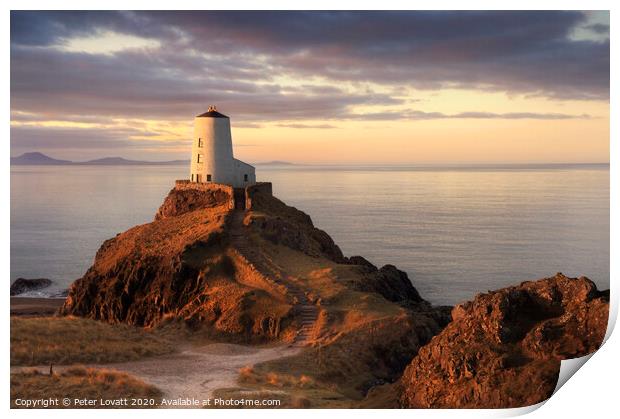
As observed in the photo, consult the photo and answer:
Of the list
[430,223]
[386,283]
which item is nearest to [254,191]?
[386,283]

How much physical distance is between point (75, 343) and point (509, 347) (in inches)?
496

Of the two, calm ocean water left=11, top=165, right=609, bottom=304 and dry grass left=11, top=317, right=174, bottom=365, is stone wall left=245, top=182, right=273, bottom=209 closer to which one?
calm ocean water left=11, top=165, right=609, bottom=304

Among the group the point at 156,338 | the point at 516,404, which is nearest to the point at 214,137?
the point at 156,338

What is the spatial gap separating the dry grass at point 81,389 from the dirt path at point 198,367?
0.52 meters

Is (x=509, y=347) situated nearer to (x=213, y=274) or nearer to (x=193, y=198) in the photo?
(x=213, y=274)

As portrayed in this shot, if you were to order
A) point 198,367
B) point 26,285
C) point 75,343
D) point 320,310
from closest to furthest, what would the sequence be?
point 198,367, point 75,343, point 320,310, point 26,285

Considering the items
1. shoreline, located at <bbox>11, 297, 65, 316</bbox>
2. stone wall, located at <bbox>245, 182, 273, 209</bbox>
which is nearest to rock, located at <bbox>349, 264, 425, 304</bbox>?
stone wall, located at <bbox>245, 182, 273, 209</bbox>

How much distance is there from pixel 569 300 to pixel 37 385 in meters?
14.1

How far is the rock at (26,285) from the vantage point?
147ft

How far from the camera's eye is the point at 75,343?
24609 millimetres

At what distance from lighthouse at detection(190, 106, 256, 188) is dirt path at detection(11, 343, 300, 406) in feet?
43.1

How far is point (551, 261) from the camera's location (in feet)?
148

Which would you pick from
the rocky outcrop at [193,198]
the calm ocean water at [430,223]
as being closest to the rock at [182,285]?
the rocky outcrop at [193,198]

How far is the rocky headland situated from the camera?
69.0 feet
